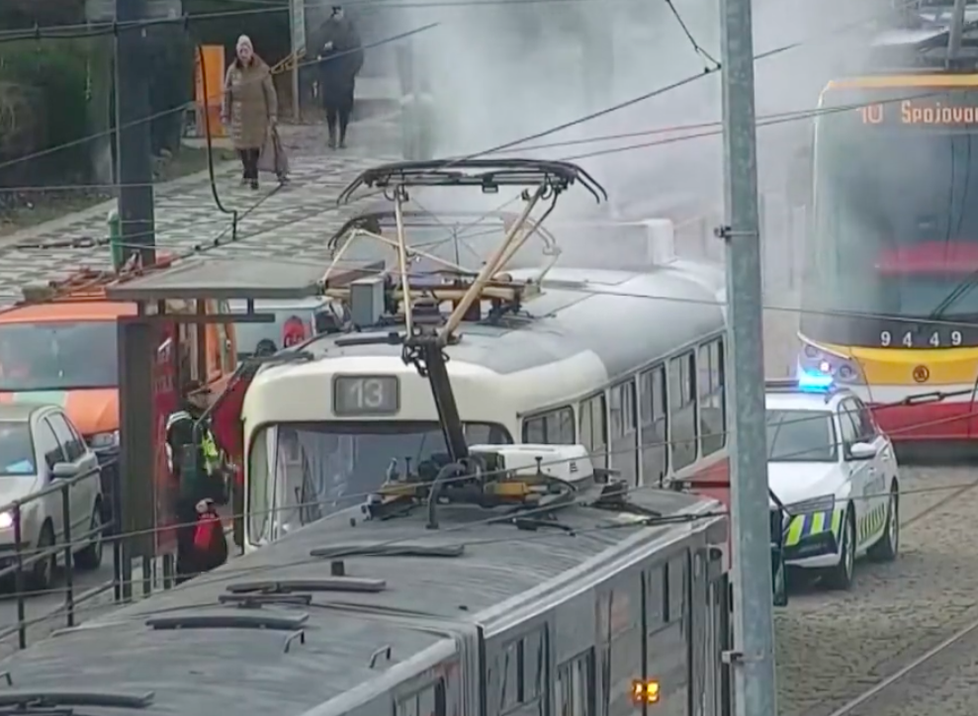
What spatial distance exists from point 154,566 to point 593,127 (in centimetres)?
965

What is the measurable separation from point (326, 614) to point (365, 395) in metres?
4.31

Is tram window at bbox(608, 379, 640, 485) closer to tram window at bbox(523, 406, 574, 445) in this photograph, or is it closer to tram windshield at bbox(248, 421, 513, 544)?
tram window at bbox(523, 406, 574, 445)

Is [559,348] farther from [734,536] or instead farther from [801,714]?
[734,536]

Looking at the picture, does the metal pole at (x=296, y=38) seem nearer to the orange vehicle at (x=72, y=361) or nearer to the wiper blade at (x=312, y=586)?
the orange vehicle at (x=72, y=361)

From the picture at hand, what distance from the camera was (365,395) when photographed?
43.1ft

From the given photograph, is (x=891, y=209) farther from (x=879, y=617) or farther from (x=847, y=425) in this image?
(x=879, y=617)

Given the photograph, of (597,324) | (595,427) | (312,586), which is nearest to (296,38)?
(597,324)

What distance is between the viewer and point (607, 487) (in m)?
11.8

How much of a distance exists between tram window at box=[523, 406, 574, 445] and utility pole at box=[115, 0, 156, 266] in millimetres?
4485

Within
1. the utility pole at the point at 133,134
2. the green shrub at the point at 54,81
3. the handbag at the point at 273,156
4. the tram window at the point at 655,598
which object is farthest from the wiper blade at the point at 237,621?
the green shrub at the point at 54,81

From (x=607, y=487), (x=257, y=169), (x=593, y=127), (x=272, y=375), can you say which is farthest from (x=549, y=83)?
(x=607, y=487)

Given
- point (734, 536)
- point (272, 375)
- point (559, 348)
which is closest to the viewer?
point (734, 536)

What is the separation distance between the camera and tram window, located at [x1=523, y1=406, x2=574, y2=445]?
13.5 m

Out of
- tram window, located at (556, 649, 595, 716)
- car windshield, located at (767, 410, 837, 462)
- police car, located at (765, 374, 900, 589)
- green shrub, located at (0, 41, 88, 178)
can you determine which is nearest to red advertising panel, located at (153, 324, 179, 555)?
tram window, located at (556, 649, 595, 716)
